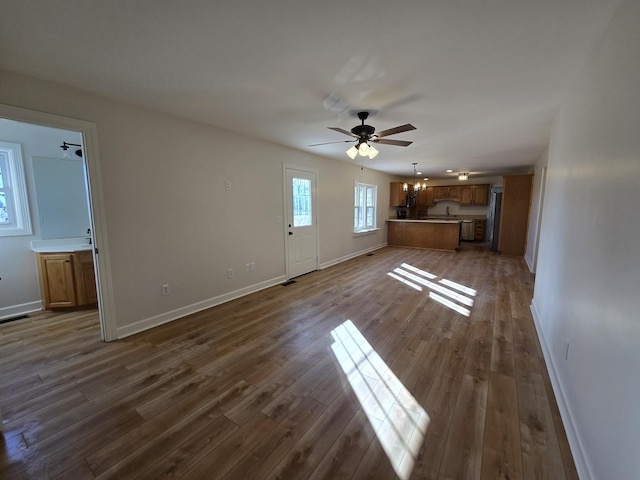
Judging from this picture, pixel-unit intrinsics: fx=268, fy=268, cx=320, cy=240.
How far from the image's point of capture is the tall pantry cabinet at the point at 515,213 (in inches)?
255

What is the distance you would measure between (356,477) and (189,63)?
2.83m

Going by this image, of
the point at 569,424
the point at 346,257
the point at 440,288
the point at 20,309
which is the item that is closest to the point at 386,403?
the point at 569,424

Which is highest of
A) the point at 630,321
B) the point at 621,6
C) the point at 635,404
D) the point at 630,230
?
the point at 621,6

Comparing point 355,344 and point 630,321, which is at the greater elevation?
point 630,321

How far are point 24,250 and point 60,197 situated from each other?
80cm

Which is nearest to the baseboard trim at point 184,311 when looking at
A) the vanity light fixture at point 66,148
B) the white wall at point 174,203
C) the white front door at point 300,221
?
the white wall at point 174,203

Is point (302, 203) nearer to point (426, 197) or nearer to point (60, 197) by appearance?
point (60, 197)

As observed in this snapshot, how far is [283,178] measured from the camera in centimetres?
460

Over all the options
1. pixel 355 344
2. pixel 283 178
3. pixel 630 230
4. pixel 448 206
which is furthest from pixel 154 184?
pixel 448 206

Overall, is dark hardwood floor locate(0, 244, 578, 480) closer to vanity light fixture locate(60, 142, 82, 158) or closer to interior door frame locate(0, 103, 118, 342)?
interior door frame locate(0, 103, 118, 342)

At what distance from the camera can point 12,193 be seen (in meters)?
3.41

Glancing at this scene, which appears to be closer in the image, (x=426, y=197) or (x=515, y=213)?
(x=515, y=213)

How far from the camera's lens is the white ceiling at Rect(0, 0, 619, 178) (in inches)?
57.9

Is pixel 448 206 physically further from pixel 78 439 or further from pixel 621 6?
pixel 78 439
